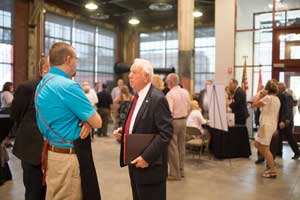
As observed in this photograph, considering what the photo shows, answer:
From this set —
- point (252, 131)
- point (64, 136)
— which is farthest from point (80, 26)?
point (64, 136)

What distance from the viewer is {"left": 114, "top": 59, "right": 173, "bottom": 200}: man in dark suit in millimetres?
2168

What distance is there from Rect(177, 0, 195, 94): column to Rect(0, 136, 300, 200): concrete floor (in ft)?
9.43

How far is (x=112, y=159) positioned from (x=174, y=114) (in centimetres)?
208

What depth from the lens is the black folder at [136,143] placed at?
2.18 meters

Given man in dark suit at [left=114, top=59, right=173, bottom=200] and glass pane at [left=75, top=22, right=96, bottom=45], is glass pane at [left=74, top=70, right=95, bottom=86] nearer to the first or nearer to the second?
glass pane at [left=75, top=22, right=96, bottom=45]

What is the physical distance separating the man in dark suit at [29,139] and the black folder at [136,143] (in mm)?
830

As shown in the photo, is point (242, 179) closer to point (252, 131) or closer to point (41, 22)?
point (252, 131)

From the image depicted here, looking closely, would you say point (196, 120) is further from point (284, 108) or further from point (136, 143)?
point (136, 143)

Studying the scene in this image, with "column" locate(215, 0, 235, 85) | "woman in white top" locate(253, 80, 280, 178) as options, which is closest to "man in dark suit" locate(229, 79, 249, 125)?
"woman in white top" locate(253, 80, 280, 178)

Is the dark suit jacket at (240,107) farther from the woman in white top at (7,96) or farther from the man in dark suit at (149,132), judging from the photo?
the woman in white top at (7,96)

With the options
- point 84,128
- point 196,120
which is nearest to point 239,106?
point 196,120

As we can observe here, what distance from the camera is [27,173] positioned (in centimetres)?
259

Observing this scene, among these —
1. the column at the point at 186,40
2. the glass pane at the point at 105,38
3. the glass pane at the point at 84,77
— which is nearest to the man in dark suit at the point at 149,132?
the column at the point at 186,40

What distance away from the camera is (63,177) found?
1.84 meters
